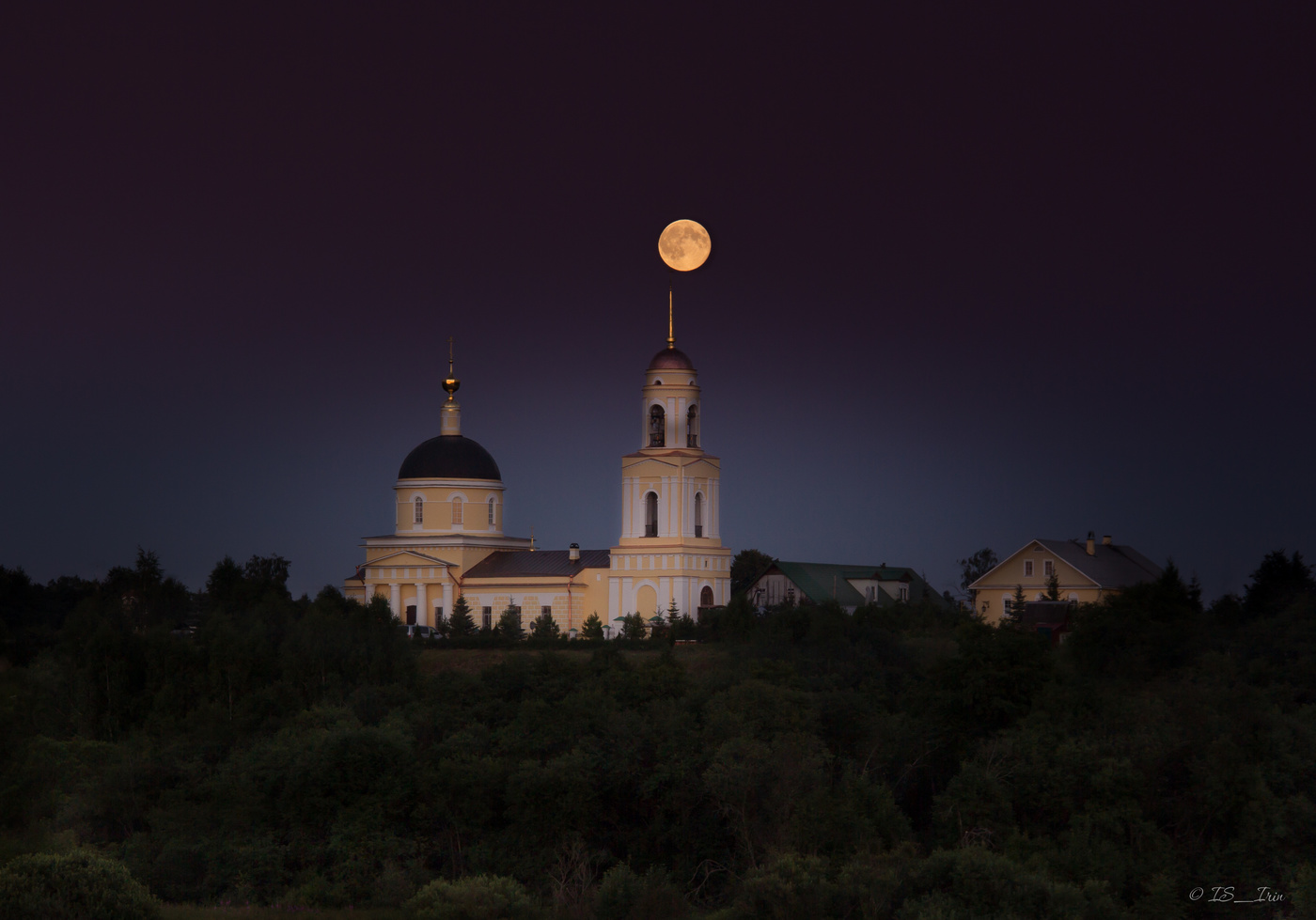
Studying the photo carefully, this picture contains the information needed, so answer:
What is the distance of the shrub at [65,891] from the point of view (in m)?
24.6

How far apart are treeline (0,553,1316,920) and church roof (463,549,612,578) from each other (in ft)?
57.9

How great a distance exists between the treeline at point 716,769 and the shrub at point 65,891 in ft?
15.9

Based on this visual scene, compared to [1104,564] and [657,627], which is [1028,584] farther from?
[657,627]

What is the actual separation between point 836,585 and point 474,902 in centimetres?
4409

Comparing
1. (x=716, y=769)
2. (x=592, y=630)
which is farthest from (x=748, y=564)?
(x=716, y=769)

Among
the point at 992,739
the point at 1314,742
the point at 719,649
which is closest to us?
the point at 1314,742

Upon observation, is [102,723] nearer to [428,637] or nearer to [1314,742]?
[428,637]

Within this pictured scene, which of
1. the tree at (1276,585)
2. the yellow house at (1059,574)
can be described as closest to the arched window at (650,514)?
the yellow house at (1059,574)

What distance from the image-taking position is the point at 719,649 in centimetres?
4981

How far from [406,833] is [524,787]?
9.86 ft

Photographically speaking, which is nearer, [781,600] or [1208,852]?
[1208,852]

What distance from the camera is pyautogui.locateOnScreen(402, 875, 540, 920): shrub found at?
2695 centimetres

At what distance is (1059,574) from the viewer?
6309 cm

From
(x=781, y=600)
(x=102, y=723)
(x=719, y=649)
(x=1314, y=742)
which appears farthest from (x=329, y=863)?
(x=781, y=600)
